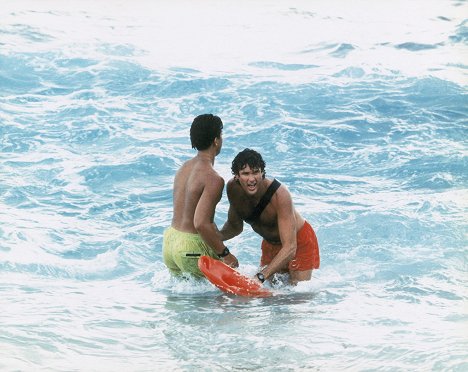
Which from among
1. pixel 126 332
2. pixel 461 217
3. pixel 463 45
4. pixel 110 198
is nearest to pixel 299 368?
pixel 126 332

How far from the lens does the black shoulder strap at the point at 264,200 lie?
5.34 m

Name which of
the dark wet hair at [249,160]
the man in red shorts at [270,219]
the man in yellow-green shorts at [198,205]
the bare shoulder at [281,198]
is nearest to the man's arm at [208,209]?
the man in yellow-green shorts at [198,205]

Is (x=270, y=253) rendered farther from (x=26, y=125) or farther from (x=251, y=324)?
(x=26, y=125)

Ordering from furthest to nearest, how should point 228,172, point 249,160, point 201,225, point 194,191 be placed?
point 228,172
point 194,191
point 201,225
point 249,160

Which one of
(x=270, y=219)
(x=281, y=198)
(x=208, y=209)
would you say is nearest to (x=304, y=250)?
(x=270, y=219)

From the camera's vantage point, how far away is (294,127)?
13.0 meters

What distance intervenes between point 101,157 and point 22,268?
4606 millimetres

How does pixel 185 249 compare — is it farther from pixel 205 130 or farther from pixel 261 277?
pixel 205 130

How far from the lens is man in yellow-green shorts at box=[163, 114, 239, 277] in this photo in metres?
5.33

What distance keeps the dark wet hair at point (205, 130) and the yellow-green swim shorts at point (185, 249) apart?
0.65m

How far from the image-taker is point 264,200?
537cm

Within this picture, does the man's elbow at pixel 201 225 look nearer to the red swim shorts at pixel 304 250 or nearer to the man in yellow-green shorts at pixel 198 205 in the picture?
the man in yellow-green shorts at pixel 198 205

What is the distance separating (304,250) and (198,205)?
0.85 m

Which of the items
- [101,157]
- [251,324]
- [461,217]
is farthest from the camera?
[101,157]
